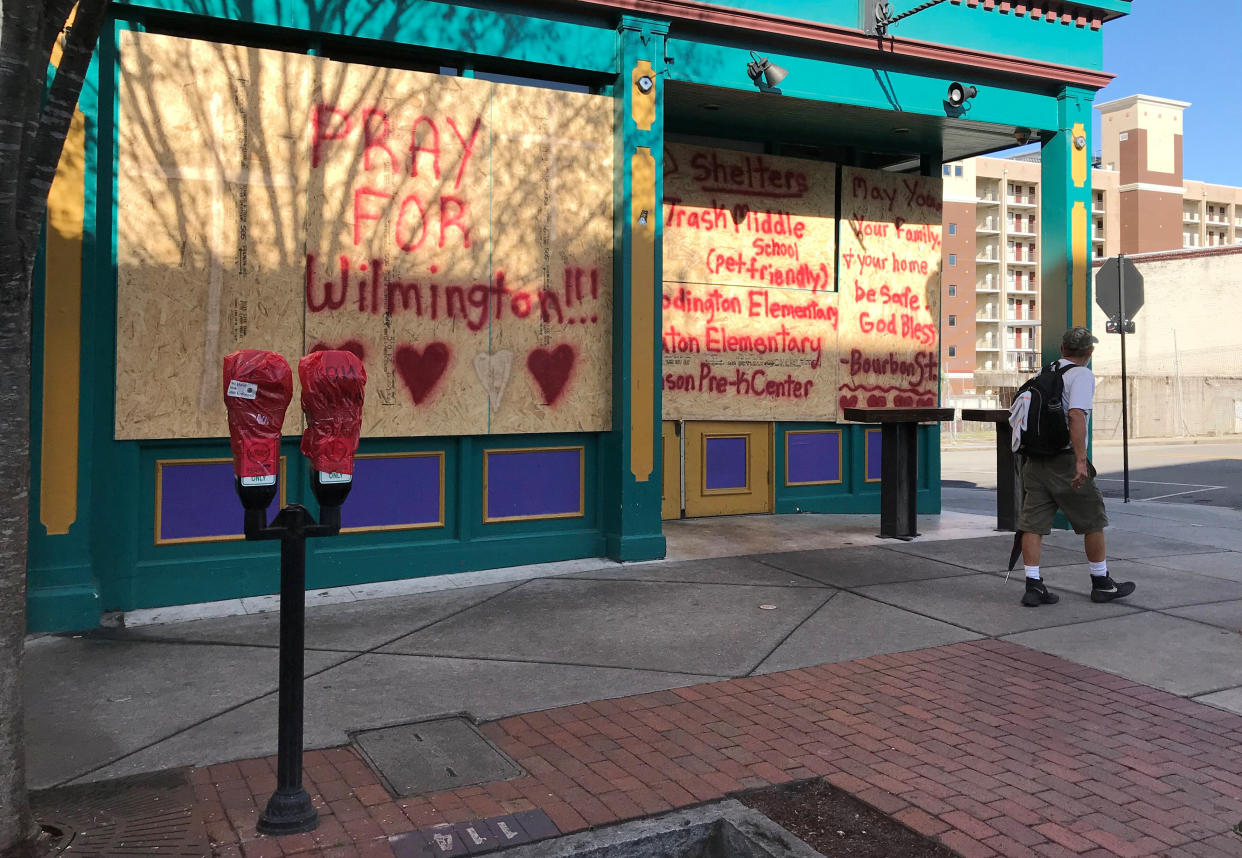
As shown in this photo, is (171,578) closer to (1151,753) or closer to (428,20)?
(428,20)

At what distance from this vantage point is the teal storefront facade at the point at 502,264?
632cm

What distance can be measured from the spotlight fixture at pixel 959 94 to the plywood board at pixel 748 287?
1400mm

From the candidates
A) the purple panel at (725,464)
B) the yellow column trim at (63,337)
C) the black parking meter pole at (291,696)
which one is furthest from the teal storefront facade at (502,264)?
the black parking meter pole at (291,696)

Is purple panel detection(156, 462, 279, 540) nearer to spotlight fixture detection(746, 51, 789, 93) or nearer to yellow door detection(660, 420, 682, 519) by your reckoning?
yellow door detection(660, 420, 682, 519)

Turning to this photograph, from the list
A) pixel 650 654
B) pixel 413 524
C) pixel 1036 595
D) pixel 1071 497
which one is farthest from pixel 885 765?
pixel 413 524

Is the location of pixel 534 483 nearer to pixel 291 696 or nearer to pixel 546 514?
pixel 546 514

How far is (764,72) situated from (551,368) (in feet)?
10.1

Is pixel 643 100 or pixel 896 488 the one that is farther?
pixel 896 488

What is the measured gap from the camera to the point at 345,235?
7082 mm

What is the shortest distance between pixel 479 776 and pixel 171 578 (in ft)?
11.9

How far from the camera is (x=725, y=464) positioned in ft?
33.3

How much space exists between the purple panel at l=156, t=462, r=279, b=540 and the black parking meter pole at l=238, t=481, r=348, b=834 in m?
3.38

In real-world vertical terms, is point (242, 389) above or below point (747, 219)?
below

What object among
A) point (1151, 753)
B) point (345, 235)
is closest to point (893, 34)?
point (345, 235)
